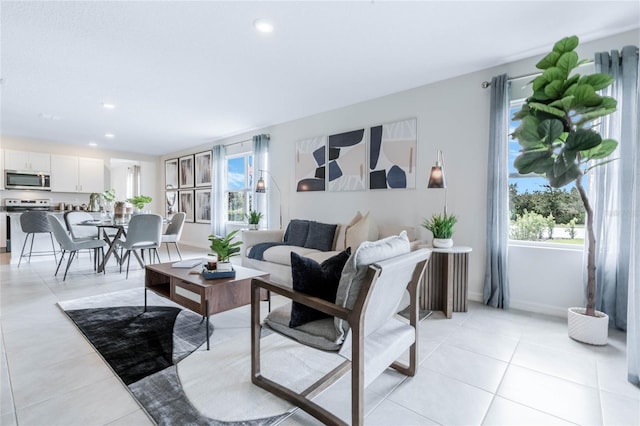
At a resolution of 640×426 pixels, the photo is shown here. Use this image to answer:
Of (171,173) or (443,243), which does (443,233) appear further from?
(171,173)

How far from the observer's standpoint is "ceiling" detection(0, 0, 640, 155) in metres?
2.34

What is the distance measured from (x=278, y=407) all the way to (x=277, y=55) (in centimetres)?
301

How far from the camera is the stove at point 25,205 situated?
6605 mm

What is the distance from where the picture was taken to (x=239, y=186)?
6.49 meters

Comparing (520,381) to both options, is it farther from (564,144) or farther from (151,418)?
(151,418)

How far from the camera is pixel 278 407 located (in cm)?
158

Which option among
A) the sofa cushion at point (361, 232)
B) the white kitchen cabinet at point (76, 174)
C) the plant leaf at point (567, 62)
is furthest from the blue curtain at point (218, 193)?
the plant leaf at point (567, 62)

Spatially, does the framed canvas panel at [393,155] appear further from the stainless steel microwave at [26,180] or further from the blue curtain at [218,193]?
the stainless steel microwave at [26,180]

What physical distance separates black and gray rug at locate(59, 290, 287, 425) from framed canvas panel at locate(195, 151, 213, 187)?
4.12 m

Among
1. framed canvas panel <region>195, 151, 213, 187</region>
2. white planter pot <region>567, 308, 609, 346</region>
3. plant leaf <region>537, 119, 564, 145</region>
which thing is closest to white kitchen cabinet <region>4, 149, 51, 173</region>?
framed canvas panel <region>195, 151, 213, 187</region>

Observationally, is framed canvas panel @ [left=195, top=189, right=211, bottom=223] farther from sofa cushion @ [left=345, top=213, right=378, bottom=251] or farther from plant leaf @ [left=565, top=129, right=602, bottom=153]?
plant leaf @ [left=565, top=129, right=602, bottom=153]

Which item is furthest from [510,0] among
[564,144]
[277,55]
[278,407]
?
[278,407]

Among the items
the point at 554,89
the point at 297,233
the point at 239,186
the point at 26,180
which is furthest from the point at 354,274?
the point at 26,180

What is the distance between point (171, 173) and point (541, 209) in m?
8.42
